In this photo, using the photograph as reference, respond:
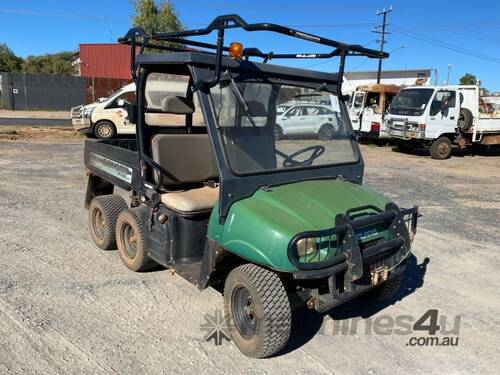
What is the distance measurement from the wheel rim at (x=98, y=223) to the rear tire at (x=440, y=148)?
40.9 feet

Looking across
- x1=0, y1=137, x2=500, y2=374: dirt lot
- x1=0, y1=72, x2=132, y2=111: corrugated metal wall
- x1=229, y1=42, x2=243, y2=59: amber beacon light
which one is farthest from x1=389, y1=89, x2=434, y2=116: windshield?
x1=0, y1=72, x2=132, y2=111: corrugated metal wall

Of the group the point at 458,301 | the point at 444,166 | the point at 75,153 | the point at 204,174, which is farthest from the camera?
the point at 444,166

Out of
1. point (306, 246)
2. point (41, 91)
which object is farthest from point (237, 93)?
point (41, 91)

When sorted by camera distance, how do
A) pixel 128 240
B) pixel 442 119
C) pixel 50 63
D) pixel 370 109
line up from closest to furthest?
1. pixel 128 240
2. pixel 442 119
3. pixel 370 109
4. pixel 50 63

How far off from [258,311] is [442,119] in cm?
1368

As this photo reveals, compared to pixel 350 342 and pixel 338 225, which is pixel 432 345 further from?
pixel 338 225

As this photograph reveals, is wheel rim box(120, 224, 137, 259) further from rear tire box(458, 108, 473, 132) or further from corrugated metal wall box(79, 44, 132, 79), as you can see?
corrugated metal wall box(79, 44, 132, 79)

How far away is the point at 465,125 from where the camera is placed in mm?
15180

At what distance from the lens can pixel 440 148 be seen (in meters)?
15.0

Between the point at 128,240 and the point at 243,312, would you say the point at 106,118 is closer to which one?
the point at 128,240

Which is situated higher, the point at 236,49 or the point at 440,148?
the point at 236,49

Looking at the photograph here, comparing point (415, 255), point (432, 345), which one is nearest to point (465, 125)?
point (415, 255)

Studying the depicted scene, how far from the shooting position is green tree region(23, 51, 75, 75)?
60.6 meters

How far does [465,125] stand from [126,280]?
13899 mm
